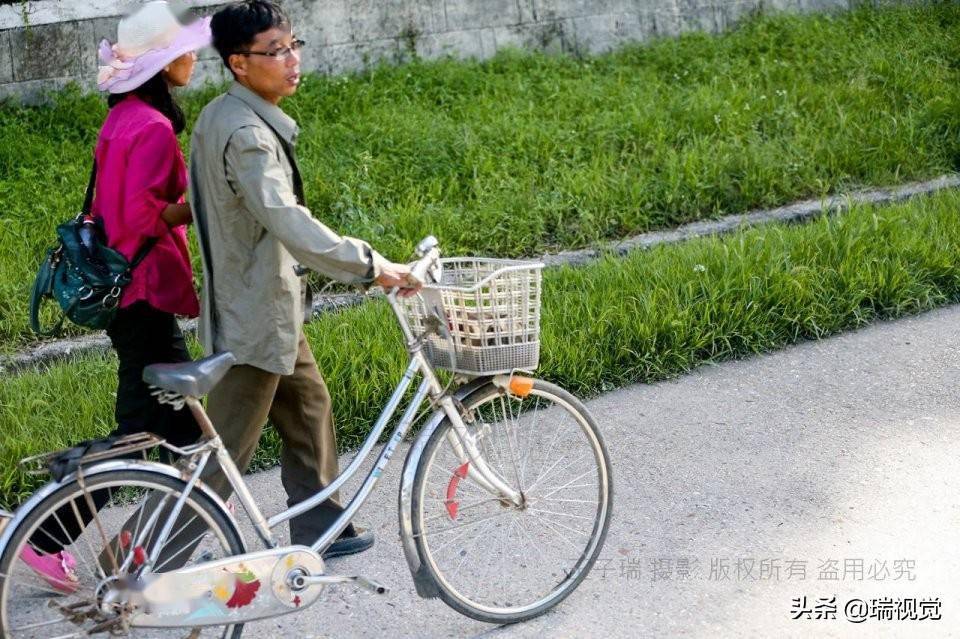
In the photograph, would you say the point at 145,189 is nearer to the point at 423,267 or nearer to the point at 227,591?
the point at 423,267

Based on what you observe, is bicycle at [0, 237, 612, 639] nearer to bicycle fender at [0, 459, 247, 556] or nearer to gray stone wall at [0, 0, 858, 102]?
bicycle fender at [0, 459, 247, 556]

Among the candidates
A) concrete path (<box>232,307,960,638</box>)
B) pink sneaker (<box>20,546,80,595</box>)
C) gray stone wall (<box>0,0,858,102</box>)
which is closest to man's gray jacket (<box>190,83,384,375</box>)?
pink sneaker (<box>20,546,80,595</box>)

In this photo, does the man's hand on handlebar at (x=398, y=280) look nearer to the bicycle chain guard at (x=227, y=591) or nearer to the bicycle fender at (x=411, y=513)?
the bicycle fender at (x=411, y=513)

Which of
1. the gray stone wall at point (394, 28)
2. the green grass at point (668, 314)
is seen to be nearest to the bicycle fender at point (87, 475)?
the green grass at point (668, 314)

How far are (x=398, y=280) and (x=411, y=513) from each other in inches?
26.9

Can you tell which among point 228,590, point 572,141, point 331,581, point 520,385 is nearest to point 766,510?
point 520,385

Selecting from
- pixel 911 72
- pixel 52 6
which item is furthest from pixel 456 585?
pixel 911 72

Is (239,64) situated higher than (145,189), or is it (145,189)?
(239,64)

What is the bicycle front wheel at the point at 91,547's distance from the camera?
3.10 m

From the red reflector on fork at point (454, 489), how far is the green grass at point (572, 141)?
2.87 metres

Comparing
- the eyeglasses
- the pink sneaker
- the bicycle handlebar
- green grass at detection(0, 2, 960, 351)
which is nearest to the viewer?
the pink sneaker

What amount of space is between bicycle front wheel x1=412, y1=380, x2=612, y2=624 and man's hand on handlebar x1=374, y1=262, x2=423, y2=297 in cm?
42

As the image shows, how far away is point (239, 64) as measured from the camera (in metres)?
3.55

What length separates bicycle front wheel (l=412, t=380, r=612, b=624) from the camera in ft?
12.0
